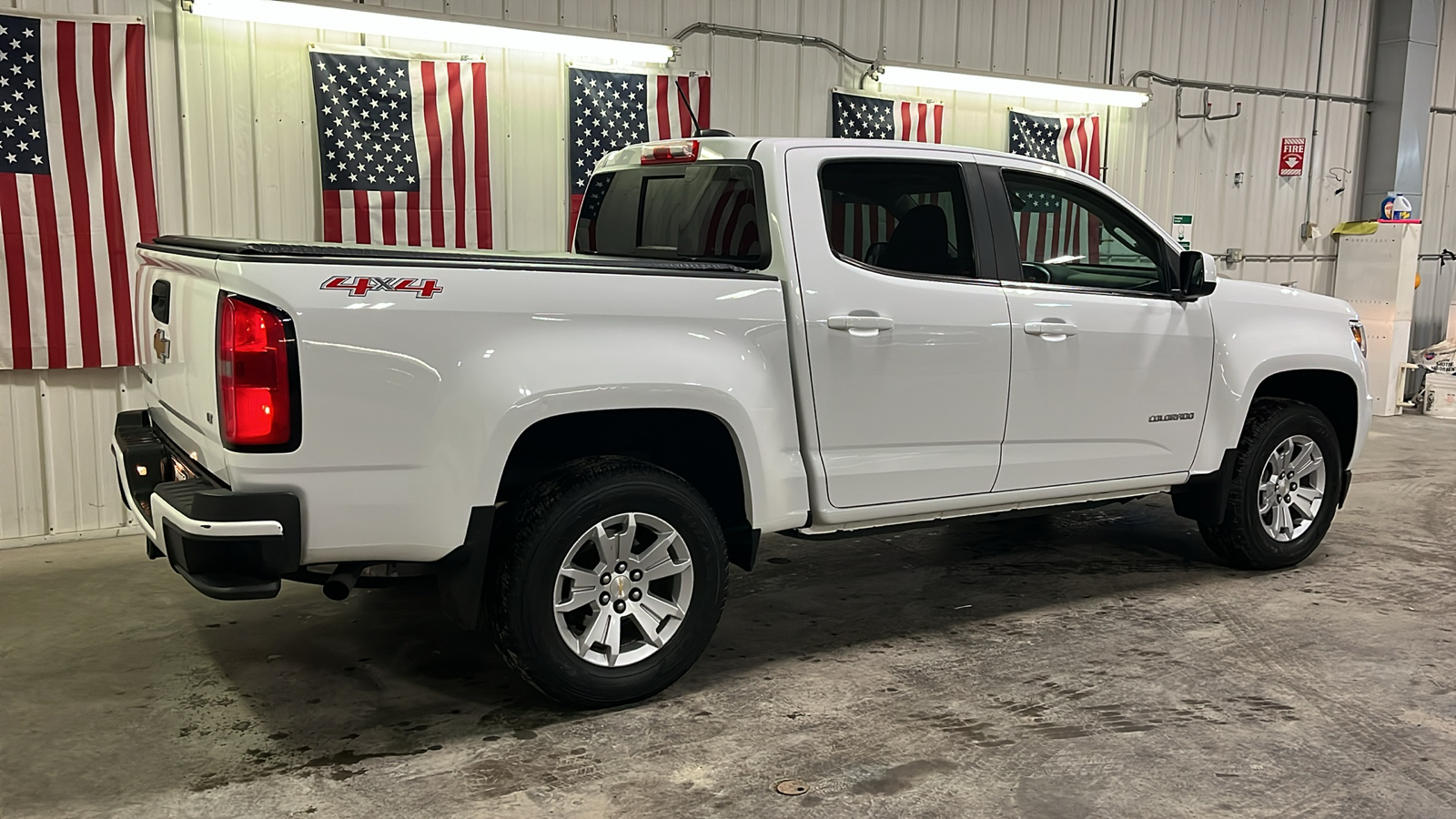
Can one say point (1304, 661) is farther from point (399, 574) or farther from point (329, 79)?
point (329, 79)

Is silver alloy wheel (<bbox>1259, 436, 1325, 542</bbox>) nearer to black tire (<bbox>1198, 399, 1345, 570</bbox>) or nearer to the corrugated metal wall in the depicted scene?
black tire (<bbox>1198, 399, 1345, 570</bbox>)

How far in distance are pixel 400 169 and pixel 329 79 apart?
23.3 inches

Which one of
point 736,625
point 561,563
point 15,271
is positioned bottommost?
point 736,625

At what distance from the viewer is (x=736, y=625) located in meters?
4.62

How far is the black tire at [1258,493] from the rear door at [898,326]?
60.7 inches

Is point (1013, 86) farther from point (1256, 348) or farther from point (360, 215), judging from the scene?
point (360, 215)

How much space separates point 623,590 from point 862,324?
1.19 meters

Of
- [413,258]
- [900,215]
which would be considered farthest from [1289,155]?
[413,258]

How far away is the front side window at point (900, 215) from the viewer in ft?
13.5

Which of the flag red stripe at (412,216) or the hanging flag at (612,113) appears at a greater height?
the hanging flag at (612,113)

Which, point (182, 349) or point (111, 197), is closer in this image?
point (182, 349)

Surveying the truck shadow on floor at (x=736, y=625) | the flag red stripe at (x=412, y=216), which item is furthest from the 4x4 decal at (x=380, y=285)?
the flag red stripe at (x=412, y=216)

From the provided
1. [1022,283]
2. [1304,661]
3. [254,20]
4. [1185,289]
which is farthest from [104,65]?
[1304,661]

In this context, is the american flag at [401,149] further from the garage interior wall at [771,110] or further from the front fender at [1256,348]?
the front fender at [1256,348]
